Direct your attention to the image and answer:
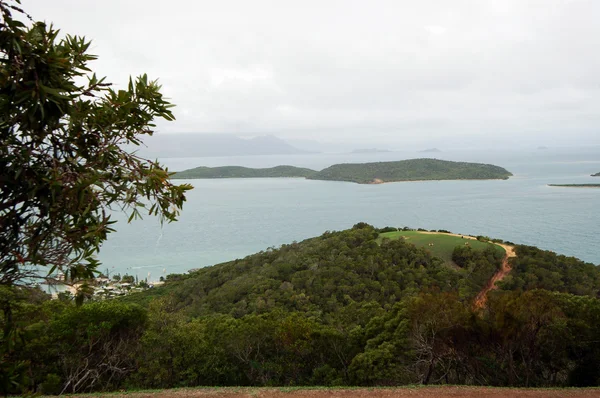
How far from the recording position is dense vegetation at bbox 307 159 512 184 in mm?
88500

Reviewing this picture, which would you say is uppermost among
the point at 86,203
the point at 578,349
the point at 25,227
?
the point at 86,203

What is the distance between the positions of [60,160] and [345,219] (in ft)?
162

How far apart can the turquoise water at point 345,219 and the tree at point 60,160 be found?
1229 inches

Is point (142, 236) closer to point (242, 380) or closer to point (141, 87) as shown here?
point (242, 380)

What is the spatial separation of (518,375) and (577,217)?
4599 cm

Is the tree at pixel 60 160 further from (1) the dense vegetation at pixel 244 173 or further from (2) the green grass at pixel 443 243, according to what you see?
(1) the dense vegetation at pixel 244 173

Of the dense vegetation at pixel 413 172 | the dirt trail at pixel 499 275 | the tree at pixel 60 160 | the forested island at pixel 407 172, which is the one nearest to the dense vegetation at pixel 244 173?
the forested island at pixel 407 172

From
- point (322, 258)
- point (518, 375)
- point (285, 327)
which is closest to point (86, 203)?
point (285, 327)

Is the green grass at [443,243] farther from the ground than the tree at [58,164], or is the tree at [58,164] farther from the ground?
the tree at [58,164]

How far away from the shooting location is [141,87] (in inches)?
95.5

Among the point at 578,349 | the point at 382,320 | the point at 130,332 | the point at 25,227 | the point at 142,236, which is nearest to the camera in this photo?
the point at 25,227

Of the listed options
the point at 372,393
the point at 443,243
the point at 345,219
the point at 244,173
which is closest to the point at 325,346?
the point at 372,393

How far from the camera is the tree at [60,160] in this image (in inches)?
72.2

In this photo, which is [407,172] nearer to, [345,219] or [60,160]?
[345,219]
